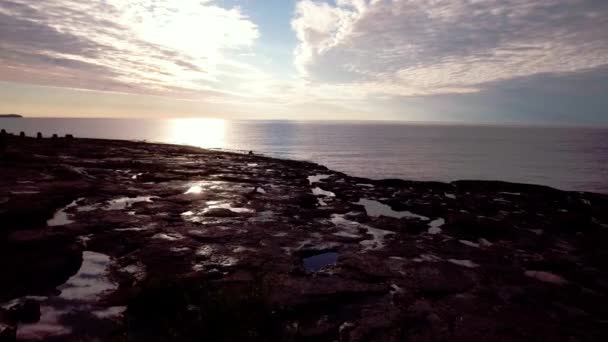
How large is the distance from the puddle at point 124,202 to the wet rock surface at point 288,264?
165 mm

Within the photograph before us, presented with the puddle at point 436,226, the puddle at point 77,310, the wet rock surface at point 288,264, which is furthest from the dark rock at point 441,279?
the puddle at point 77,310

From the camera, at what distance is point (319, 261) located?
20125mm

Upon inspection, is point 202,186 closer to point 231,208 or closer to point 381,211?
point 231,208

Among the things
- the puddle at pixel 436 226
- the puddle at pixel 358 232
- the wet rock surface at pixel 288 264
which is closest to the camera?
the wet rock surface at pixel 288 264

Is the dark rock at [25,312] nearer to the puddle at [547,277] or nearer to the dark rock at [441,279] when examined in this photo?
the dark rock at [441,279]

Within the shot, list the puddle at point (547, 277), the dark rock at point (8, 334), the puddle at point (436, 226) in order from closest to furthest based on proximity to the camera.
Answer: the dark rock at point (8, 334) → the puddle at point (547, 277) → the puddle at point (436, 226)

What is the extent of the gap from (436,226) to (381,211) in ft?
19.4

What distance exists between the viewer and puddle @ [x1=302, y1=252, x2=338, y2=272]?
19.2 m

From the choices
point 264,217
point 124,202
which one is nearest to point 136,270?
point 264,217

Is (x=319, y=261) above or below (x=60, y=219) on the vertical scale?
below

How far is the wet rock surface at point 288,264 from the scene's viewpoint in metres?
12.8

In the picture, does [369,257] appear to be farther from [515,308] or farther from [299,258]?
[515,308]

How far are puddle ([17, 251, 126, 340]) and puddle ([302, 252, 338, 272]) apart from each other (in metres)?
8.86

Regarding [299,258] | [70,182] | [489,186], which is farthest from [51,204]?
[489,186]
